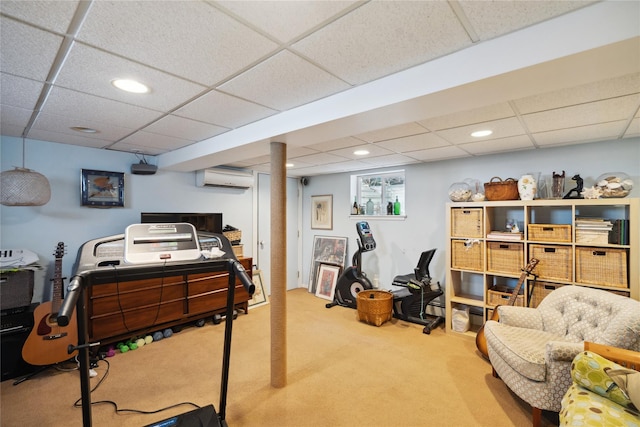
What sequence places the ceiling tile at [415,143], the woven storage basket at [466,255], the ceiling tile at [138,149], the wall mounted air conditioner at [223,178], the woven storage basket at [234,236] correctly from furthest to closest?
the woven storage basket at [234,236]
the wall mounted air conditioner at [223,178]
the woven storage basket at [466,255]
the ceiling tile at [138,149]
the ceiling tile at [415,143]

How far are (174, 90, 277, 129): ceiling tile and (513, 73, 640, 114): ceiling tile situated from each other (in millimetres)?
1839

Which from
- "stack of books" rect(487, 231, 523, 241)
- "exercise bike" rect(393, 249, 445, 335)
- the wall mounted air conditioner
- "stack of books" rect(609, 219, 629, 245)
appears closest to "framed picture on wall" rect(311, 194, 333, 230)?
the wall mounted air conditioner

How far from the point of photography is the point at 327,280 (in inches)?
213

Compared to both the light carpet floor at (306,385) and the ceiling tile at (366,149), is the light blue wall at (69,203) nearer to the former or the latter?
the light carpet floor at (306,385)

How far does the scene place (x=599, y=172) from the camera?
3.10 metres

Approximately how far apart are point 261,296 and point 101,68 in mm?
3854

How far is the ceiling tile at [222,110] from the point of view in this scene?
2.08m

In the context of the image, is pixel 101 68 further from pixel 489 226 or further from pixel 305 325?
pixel 489 226

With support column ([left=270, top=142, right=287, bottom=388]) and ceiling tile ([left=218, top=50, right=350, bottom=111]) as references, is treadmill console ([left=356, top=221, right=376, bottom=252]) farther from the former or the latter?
ceiling tile ([left=218, top=50, right=350, bottom=111])

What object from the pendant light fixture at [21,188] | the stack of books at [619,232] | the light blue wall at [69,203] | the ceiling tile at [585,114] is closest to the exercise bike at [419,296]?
the stack of books at [619,232]

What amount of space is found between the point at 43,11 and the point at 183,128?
1.60 metres

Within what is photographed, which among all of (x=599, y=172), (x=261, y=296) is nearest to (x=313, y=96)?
(x=599, y=172)

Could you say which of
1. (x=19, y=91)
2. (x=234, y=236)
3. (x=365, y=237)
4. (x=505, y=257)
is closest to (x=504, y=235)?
(x=505, y=257)

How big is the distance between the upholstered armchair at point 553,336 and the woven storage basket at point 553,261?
435 millimetres
